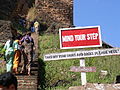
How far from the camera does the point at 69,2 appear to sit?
2902 centimetres

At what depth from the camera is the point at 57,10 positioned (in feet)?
92.8

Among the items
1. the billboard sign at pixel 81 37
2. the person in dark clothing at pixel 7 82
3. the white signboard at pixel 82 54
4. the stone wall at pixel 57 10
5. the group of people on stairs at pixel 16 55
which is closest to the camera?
the person in dark clothing at pixel 7 82

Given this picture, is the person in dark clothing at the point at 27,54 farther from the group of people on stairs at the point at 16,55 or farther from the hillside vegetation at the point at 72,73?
the hillside vegetation at the point at 72,73

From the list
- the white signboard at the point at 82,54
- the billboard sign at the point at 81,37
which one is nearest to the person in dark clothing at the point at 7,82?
the white signboard at the point at 82,54

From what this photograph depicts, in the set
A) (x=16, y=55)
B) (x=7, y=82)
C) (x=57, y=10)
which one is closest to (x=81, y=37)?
(x=16, y=55)

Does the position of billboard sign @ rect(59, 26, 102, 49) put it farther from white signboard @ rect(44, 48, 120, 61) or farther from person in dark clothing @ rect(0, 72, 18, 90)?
person in dark clothing @ rect(0, 72, 18, 90)

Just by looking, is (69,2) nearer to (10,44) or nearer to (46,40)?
(46,40)

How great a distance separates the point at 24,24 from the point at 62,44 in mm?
17710

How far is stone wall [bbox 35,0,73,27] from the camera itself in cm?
2734

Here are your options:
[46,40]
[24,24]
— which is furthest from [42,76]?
[24,24]

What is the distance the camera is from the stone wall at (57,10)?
A: 2734 cm

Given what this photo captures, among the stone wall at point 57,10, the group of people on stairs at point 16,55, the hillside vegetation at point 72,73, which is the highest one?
the stone wall at point 57,10

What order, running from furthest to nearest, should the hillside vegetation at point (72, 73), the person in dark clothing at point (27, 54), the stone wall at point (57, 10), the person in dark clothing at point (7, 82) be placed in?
1. the stone wall at point (57, 10)
2. the hillside vegetation at point (72, 73)
3. the person in dark clothing at point (27, 54)
4. the person in dark clothing at point (7, 82)

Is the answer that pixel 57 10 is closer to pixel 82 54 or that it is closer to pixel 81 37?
pixel 81 37
